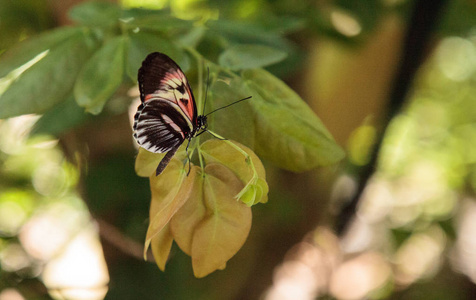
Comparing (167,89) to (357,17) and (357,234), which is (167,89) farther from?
(357,234)

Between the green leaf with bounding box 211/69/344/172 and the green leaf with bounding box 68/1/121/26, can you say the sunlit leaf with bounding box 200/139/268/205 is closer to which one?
the green leaf with bounding box 211/69/344/172

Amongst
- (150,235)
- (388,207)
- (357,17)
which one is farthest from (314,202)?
(150,235)

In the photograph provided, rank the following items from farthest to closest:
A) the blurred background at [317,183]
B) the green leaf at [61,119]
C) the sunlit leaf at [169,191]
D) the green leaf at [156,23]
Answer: the blurred background at [317,183], the green leaf at [61,119], the green leaf at [156,23], the sunlit leaf at [169,191]

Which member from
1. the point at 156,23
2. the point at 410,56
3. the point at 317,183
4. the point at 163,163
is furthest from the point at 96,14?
the point at 317,183

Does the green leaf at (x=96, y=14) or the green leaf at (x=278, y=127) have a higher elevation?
the green leaf at (x=96, y=14)

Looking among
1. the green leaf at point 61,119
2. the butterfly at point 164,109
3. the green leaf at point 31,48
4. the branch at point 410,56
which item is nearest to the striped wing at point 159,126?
the butterfly at point 164,109

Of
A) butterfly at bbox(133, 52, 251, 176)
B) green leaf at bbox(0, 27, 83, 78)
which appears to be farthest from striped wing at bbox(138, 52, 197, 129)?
green leaf at bbox(0, 27, 83, 78)

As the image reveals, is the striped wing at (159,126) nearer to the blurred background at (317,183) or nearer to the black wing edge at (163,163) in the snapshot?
the black wing edge at (163,163)
